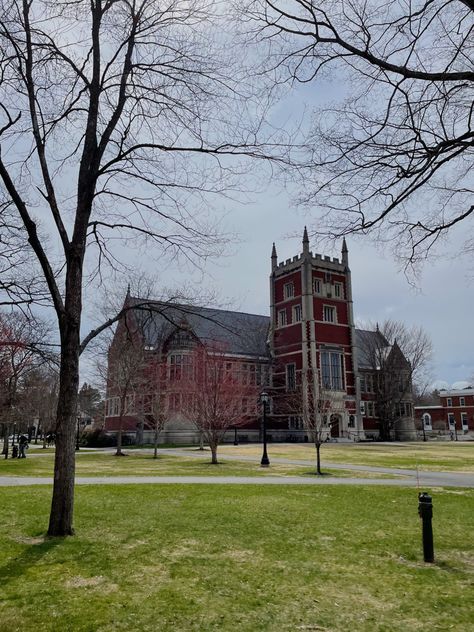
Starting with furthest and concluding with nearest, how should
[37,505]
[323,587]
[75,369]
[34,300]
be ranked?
[34,300] < [37,505] < [75,369] < [323,587]

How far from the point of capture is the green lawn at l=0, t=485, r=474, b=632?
466cm

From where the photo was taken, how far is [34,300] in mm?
11688

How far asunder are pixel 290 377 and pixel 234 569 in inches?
1915

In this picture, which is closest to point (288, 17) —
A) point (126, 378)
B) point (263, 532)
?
point (263, 532)

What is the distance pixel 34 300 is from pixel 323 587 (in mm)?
8875

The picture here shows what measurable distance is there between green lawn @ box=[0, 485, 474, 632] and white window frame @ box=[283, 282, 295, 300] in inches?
1803

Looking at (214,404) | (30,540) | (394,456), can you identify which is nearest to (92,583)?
(30,540)

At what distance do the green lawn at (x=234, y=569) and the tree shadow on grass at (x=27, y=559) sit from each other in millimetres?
24

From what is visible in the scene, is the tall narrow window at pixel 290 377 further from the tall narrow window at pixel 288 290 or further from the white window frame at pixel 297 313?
the tall narrow window at pixel 288 290

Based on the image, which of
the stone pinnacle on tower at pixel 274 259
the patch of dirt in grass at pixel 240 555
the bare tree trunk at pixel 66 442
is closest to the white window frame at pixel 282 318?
the stone pinnacle on tower at pixel 274 259

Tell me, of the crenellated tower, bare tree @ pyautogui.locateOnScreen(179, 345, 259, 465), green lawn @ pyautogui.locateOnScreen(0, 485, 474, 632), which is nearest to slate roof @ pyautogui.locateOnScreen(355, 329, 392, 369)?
the crenellated tower

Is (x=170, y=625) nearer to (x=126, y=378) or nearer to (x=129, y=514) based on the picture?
(x=129, y=514)

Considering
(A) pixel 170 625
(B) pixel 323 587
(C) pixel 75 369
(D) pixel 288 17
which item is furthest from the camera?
(C) pixel 75 369

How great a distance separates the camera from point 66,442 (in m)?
7.68
